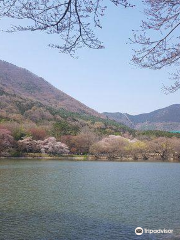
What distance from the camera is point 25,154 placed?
4316 cm

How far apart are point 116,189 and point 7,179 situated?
298 inches

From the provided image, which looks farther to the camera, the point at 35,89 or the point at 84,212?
the point at 35,89

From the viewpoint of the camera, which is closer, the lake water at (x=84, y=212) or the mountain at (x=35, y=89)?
the lake water at (x=84, y=212)

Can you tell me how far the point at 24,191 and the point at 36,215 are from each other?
187 inches

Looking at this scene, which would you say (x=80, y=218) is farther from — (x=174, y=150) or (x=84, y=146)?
(x=174, y=150)

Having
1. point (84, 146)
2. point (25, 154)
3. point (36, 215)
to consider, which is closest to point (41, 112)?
point (84, 146)

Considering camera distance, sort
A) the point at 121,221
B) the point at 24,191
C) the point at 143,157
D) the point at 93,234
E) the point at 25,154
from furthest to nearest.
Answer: the point at 143,157 → the point at 25,154 → the point at 24,191 → the point at 121,221 → the point at 93,234

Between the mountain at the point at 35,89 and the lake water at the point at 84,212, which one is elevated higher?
the mountain at the point at 35,89

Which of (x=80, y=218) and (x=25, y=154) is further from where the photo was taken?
(x=25, y=154)

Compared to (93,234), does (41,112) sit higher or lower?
higher

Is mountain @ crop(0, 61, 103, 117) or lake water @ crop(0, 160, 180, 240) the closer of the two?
lake water @ crop(0, 160, 180, 240)

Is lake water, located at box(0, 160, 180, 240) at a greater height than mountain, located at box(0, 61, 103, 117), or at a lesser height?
lesser

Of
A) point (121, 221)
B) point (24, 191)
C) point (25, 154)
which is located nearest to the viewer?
point (121, 221)

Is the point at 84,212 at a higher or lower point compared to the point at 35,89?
lower
